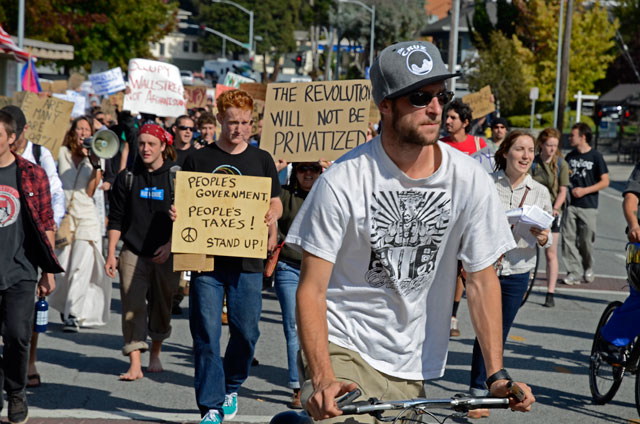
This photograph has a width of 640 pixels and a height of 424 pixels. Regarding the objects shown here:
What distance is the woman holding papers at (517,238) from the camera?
6832 millimetres

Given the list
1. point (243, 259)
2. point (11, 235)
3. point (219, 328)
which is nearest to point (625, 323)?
point (243, 259)

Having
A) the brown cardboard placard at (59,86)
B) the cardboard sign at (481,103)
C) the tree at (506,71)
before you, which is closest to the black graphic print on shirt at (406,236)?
the cardboard sign at (481,103)

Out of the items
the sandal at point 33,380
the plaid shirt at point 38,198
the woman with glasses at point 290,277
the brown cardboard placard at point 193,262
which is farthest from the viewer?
the sandal at point 33,380

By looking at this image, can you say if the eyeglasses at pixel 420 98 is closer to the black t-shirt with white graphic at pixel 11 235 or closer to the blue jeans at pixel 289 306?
the black t-shirt with white graphic at pixel 11 235

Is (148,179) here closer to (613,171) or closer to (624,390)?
(624,390)

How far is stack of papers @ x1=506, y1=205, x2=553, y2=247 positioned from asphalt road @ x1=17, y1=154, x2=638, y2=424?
125cm

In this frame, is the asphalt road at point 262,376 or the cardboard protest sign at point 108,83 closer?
the asphalt road at point 262,376

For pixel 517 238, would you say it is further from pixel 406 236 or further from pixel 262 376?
pixel 406 236

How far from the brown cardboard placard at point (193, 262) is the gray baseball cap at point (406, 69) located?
3194 mm

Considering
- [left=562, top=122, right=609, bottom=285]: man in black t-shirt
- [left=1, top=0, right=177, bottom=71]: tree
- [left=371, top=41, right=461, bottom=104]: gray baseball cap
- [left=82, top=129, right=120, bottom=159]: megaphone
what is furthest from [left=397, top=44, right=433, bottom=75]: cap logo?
[left=1, top=0, right=177, bottom=71]: tree

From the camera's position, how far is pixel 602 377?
7328mm

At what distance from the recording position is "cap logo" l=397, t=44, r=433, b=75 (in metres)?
3.33

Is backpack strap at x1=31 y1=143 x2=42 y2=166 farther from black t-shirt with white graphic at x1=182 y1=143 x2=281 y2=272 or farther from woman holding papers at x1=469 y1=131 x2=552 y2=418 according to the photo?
woman holding papers at x1=469 y1=131 x2=552 y2=418

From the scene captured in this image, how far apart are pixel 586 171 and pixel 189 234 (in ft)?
25.4
